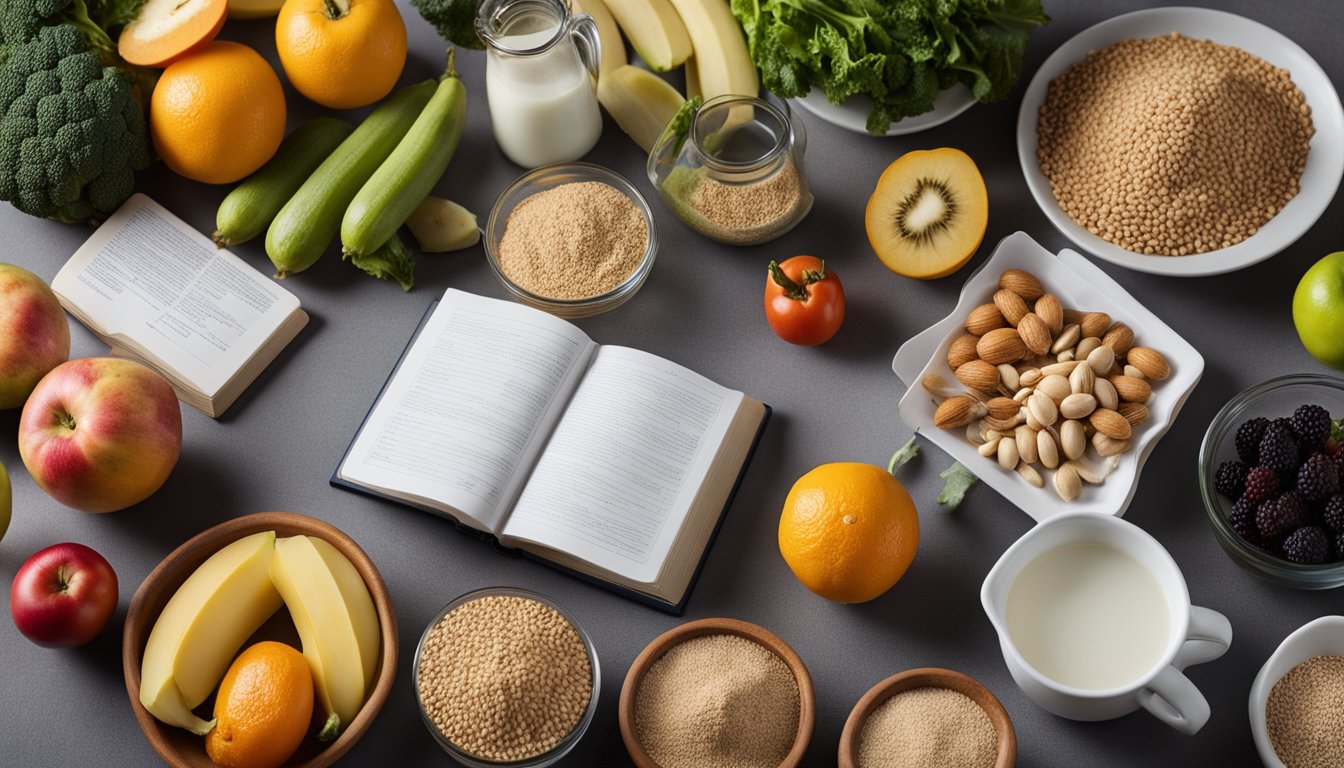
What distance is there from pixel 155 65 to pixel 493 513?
75 cm

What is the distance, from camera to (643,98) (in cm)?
168

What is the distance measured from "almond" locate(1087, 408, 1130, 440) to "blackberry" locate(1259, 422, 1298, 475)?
0.48ft

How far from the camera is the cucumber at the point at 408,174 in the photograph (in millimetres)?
1597

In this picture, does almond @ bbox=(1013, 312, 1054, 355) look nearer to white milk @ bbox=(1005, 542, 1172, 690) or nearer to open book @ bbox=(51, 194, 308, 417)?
white milk @ bbox=(1005, 542, 1172, 690)

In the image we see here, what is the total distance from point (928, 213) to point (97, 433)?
1.02 metres

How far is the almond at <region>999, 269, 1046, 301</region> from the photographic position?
1.53 m

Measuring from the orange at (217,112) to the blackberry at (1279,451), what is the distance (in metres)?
1.26

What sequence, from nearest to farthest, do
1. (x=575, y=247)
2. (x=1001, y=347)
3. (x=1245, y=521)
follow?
(x=1245, y=521) < (x=1001, y=347) < (x=575, y=247)

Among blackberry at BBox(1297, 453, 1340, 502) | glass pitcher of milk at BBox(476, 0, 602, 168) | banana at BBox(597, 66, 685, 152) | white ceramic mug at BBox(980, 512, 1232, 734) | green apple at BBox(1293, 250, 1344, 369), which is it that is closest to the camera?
white ceramic mug at BBox(980, 512, 1232, 734)

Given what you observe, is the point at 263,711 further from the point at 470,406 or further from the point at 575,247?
the point at 575,247

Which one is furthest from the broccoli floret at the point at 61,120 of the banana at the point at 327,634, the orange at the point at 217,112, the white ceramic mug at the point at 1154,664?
the white ceramic mug at the point at 1154,664

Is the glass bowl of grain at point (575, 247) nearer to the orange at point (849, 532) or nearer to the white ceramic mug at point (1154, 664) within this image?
the orange at point (849, 532)

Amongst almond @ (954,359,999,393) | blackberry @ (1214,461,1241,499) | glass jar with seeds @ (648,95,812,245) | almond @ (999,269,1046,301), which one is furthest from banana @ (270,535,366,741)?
blackberry @ (1214,461,1241,499)

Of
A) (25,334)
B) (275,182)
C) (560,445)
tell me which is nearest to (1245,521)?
(560,445)
